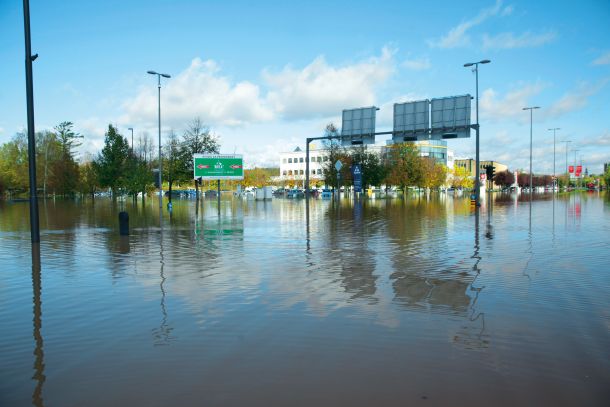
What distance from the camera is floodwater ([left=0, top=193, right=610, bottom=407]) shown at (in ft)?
14.3

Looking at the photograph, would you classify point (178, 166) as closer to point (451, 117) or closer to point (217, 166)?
point (217, 166)

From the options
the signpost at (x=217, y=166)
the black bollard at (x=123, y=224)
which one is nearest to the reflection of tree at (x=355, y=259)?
the black bollard at (x=123, y=224)

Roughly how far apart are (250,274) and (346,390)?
5.85 m

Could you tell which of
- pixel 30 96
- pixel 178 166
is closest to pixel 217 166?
pixel 178 166

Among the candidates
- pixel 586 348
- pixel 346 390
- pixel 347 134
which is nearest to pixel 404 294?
pixel 586 348

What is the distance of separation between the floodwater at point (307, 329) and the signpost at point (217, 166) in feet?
144

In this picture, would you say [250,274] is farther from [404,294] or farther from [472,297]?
[472,297]

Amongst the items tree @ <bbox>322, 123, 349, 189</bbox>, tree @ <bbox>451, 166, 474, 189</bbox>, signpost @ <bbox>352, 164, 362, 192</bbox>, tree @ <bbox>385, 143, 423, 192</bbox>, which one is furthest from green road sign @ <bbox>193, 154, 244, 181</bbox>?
tree @ <bbox>451, 166, 474, 189</bbox>

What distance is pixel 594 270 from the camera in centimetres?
1011

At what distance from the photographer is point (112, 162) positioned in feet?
197

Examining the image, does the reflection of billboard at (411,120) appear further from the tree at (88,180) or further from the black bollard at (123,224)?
the tree at (88,180)

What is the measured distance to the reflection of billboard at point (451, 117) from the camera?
37.2 m

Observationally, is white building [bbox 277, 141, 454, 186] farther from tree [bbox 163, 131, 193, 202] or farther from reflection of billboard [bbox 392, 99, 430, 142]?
reflection of billboard [bbox 392, 99, 430, 142]

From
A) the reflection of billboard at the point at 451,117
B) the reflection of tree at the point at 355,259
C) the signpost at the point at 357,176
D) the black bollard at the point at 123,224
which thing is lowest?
the reflection of tree at the point at 355,259
